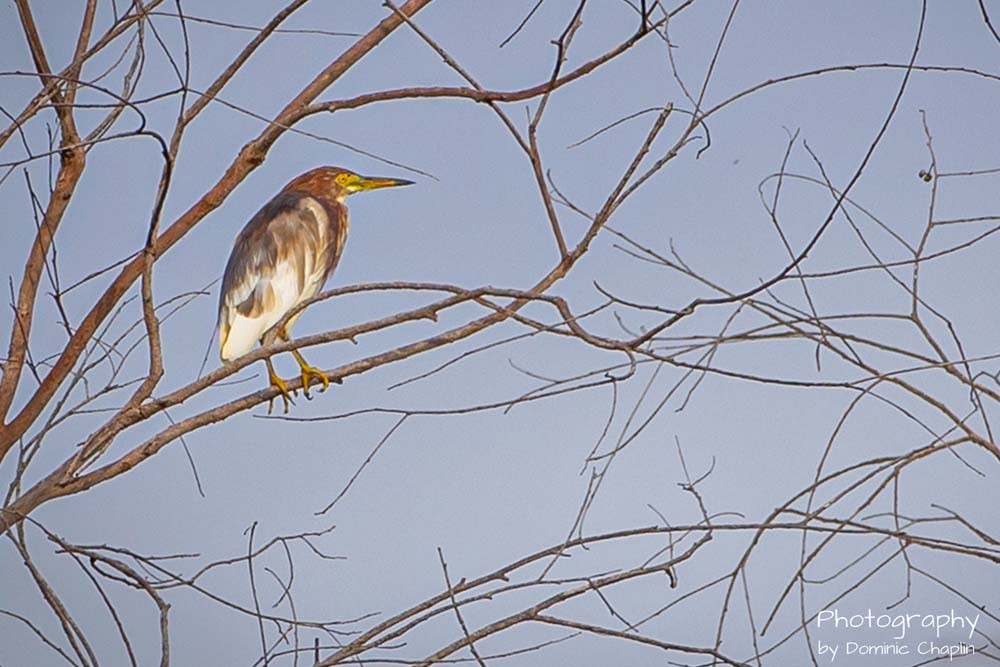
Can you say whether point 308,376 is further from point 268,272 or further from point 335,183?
point 335,183

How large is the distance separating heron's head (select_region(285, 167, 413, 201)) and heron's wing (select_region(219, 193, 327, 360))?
199mm

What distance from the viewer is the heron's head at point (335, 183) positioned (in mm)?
4348

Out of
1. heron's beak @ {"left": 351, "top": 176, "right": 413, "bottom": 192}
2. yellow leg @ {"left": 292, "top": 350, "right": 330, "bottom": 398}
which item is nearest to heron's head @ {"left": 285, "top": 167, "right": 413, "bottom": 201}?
heron's beak @ {"left": 351, "top": 176, "right": 413, "bottom": 192}

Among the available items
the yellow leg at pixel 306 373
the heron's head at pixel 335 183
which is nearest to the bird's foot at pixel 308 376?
the yellow leg at pixel 306 373

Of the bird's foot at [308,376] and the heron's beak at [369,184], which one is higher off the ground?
the heron's beak at [369,184]

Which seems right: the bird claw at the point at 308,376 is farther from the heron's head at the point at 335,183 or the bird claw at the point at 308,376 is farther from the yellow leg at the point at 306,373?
the heron's head at the point at 335,183

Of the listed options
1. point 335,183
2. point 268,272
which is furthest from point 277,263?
point 335,183

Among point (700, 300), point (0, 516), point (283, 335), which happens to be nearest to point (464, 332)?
point (700, 300)

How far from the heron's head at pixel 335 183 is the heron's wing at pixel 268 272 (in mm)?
199

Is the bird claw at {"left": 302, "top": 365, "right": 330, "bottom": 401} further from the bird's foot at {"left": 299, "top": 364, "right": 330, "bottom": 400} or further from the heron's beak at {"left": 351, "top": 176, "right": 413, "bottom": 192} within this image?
the heron's beak at {"left": 351, "top": 176, "right": 413, "bottom": 192}

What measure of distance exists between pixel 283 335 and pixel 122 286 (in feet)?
5.63

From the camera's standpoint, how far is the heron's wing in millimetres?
3850

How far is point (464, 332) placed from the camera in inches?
76.4

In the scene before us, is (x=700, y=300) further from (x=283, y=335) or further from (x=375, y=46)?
(x=283, y=335)
